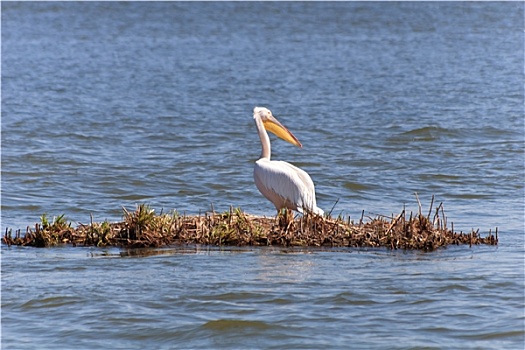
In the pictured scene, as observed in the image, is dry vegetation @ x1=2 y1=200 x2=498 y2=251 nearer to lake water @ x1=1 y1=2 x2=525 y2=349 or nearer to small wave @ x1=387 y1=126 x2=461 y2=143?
lake water @ x1=1 y1=2 x2=525 y2=349

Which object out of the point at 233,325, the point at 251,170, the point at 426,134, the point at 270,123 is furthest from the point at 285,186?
the point at 426,134

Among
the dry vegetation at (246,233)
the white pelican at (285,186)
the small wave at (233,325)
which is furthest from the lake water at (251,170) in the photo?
the white pelican at (285,186)

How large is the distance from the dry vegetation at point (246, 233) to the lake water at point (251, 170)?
12 cm

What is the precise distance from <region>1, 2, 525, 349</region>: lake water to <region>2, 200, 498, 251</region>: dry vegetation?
12cm

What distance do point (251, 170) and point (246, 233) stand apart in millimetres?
4959

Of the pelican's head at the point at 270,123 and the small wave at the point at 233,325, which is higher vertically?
the pelican's head at the point at 270,123

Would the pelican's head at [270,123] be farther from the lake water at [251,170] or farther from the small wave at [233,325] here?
the small wave at [233,325]

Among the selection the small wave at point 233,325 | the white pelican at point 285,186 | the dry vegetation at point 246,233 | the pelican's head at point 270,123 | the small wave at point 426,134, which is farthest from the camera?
the small wave at point 426,134

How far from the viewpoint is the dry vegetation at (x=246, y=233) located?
8070mm

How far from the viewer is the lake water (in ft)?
21.3

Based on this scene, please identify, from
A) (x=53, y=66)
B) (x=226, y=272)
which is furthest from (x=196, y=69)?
(x=226, y=272)

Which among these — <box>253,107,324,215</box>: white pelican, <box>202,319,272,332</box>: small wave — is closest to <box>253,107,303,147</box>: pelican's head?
<box>253,107,324,215</box>: white pelican

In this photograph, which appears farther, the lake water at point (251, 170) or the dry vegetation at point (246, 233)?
the dry vegetation at point (246, 233)

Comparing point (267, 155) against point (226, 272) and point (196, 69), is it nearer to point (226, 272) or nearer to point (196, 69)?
point (226, 272)
